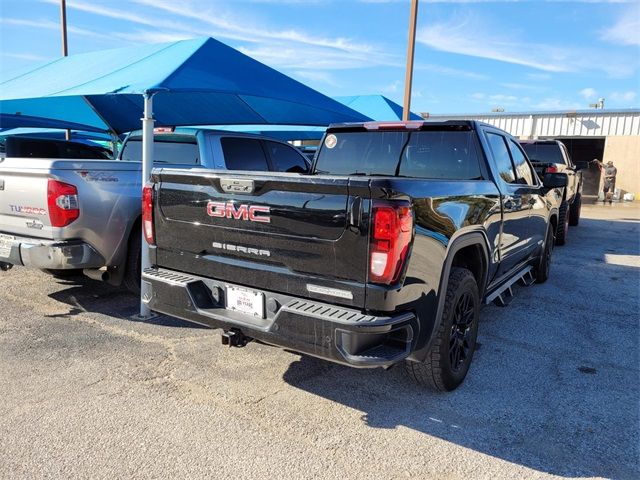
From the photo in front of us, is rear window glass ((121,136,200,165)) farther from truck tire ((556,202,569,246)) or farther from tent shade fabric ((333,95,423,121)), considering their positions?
truck tire ((556,202,569,246))

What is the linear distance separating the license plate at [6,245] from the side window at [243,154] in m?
2.36

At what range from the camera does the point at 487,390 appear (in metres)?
3.66

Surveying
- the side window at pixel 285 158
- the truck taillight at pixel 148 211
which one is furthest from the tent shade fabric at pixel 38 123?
the truck taillight at pixel 148 211

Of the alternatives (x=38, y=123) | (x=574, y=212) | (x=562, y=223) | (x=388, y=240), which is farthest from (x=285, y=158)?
(x=574, y=212)

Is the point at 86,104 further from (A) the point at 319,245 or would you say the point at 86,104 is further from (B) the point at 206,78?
(A) the point at 319,245

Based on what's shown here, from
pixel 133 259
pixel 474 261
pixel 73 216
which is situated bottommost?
pixel 133 259

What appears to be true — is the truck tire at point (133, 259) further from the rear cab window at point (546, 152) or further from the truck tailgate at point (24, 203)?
the rear cab window at point (546, 152)

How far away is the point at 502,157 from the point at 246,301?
115 inches

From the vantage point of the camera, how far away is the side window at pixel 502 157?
451cm

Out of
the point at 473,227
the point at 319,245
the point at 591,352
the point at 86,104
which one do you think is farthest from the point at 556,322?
the point at 86,104

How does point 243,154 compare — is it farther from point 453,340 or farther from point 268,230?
point 453,340

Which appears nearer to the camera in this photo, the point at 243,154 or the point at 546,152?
the point at 243,154

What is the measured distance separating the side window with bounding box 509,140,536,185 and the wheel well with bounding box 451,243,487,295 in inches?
62.5

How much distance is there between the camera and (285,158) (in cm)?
704
